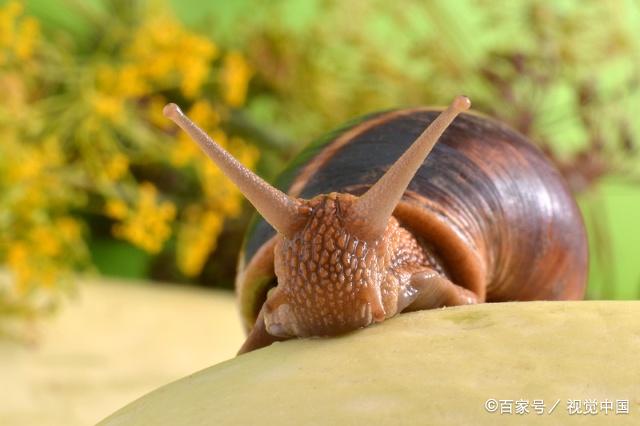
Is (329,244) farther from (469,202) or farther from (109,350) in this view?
(109,350)

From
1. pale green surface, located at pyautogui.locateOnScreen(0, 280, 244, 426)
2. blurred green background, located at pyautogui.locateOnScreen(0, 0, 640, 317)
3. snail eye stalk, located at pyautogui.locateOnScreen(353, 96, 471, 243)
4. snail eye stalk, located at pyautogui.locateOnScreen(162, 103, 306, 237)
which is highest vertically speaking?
blurred green background, located at pyautogui.locateOnScreen(0, 0, 640, 317)

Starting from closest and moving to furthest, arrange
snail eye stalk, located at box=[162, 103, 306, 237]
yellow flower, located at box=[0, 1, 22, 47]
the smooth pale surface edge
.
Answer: the smooth pale surface edge → snail eye stalk, located at box=[162, 103, 306, 237] → yellow flower, located at box=[0, 1, 22, 47]

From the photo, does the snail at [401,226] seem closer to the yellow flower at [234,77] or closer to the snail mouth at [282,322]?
the snail mouth at [282,322]

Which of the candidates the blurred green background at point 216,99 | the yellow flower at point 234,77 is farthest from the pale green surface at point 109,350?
the yellow flower at point 234,77

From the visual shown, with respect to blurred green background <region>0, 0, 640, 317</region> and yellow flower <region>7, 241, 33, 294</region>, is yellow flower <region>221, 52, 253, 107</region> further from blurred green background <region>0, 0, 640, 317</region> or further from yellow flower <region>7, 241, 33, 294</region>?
yellow flower <region>7, 241, 33, 294</region>

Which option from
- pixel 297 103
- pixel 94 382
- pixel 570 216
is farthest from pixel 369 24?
pixel 570 216

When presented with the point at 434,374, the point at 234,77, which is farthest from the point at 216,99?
the point at 434,374

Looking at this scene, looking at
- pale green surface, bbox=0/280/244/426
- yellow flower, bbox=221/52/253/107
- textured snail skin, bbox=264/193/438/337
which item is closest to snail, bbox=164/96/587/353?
textured snail skin, bbox=264/193/438/337
